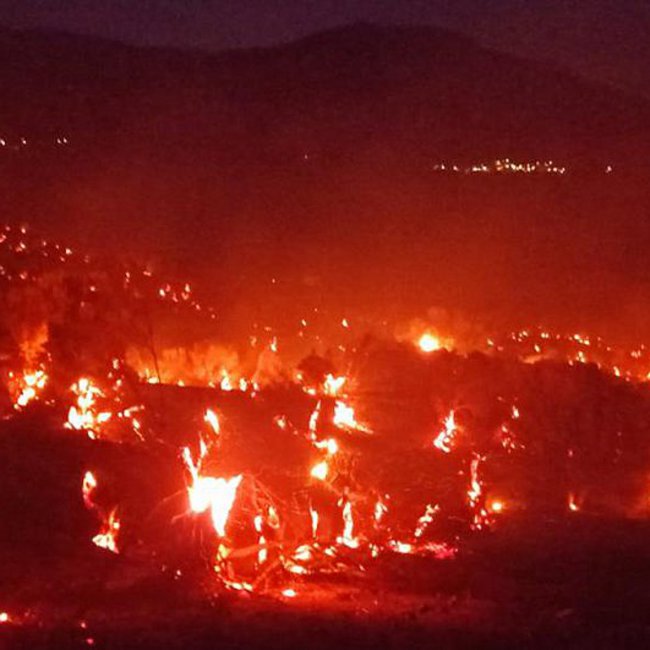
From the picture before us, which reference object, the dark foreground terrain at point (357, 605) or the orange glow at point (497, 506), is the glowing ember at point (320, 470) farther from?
the orange glow at point (497, 506)

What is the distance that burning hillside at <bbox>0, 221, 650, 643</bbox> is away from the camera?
11.2m

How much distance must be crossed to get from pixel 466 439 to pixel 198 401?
13.0 ft

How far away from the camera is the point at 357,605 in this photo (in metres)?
10.1

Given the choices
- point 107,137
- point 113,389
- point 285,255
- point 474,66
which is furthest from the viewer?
point 474,66

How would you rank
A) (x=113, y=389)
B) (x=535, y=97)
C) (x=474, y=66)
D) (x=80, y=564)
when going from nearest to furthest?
(x=80, y=564) < (x=113, y=389) < (x=535, y=97) < (x=474, y=66)

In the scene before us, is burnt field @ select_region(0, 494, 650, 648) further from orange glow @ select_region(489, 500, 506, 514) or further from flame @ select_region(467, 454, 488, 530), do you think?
orange glow @ select_region(489, 500, 506, 514)

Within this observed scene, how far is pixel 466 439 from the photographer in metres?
15.4

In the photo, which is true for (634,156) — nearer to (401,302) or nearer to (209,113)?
(209,113)

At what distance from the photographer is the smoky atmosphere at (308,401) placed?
33.8 feet

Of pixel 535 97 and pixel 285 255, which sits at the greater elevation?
pixel 535 97

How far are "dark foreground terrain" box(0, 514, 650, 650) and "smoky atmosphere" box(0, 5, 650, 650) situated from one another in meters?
0.04

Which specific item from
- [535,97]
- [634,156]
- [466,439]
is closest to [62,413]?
[466,439]

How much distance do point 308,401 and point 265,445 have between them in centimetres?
126

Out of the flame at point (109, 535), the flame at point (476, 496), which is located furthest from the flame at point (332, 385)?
the flame at point (109, 535)
